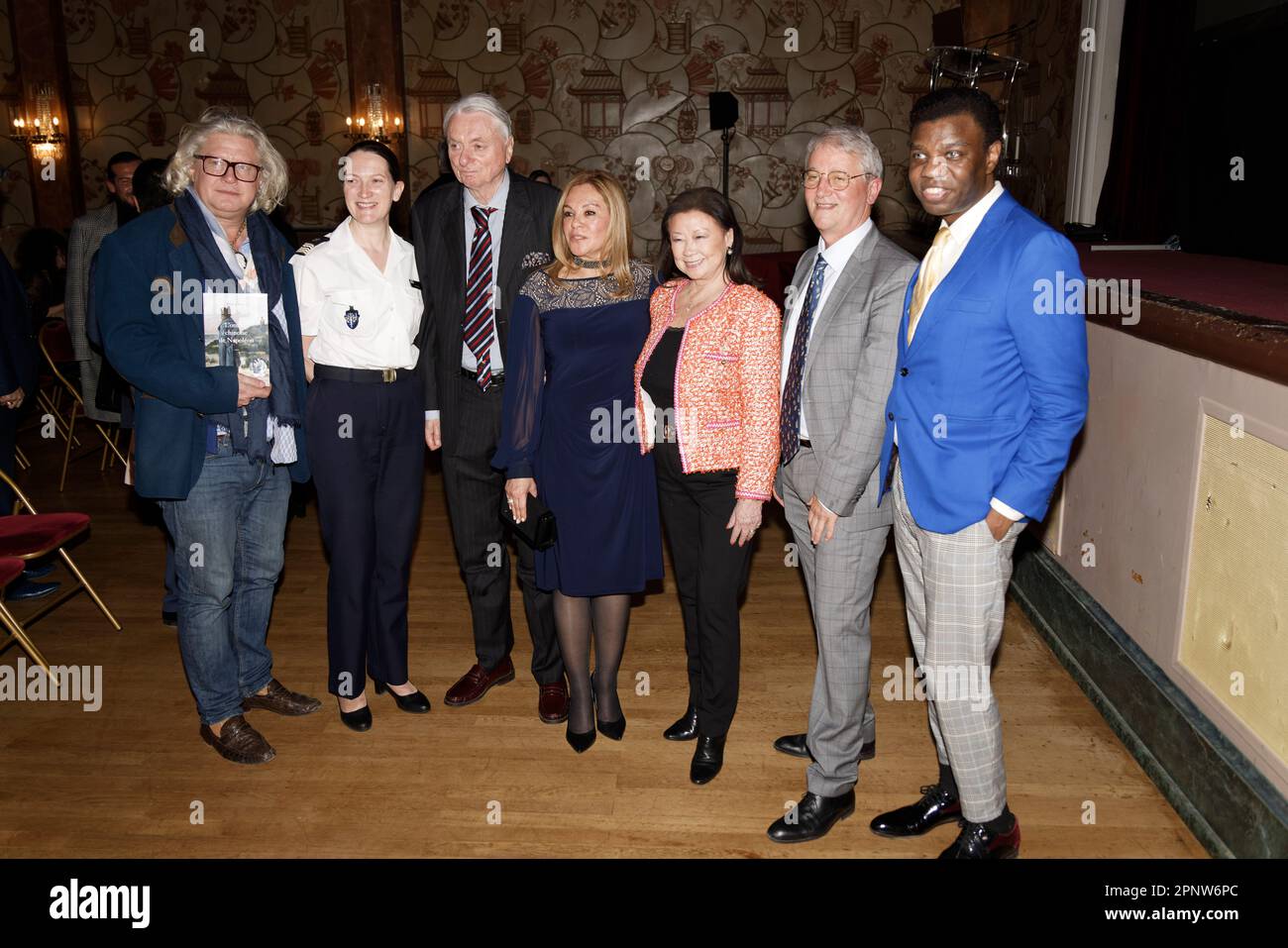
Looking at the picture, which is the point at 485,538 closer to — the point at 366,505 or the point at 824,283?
the point at 366,505

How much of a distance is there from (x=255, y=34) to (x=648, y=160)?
Result: 4049 mm

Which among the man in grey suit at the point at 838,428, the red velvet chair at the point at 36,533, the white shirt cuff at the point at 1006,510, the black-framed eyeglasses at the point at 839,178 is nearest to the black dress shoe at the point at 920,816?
the man in grey suit at the point at 838,428

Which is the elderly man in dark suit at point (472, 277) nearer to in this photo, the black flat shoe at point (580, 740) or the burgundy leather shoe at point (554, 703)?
the burgundy leather shoe at point (554, 703)

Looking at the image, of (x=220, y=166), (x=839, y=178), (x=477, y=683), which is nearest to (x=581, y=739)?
(x=477, y=683)

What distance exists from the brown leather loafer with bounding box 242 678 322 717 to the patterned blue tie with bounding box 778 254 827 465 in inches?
77.2

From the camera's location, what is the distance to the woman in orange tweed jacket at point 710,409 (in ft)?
8.33

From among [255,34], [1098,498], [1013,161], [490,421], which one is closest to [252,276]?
[490,421]

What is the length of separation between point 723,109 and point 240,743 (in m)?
6.99

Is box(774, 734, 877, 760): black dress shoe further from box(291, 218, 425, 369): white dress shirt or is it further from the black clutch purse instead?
A: box(291, 218, 425, 369): white dress shirt

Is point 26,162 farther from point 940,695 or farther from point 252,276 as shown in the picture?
point 940,695

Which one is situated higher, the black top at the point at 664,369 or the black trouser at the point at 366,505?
the black top at the point at 664,369

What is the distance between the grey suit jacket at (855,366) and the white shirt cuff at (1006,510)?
1.08 feet

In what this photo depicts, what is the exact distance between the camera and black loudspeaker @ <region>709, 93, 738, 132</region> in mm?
8336

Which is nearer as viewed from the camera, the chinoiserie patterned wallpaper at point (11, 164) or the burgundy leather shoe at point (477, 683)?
the burgundy leather shoe at point (477, 683)
